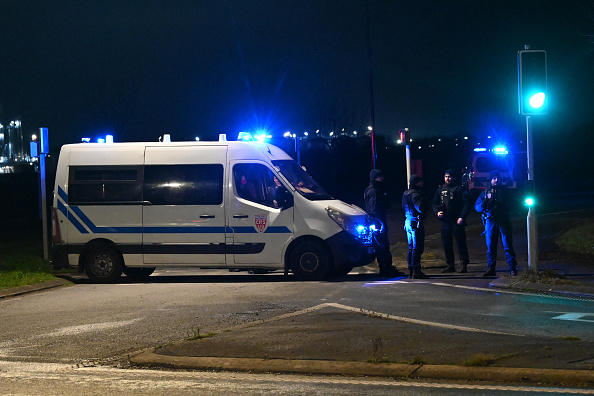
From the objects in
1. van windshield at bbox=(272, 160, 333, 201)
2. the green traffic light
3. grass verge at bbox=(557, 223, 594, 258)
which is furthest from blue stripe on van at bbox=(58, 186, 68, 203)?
grass verge at bbox=(557, 223, 594, 258)

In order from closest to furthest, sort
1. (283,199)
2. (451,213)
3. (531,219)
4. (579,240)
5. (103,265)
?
(531,219) → (283,199) → (103,265) → (451,213) → (579,240)

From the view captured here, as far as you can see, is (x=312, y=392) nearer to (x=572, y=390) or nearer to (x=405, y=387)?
(x=405, y=387)

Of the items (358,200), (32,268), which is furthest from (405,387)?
(358,200)

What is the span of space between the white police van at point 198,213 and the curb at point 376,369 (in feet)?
20.8

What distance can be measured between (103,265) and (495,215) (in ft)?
23.6

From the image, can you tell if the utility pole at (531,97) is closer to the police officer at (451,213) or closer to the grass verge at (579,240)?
the police officer at (451,213)

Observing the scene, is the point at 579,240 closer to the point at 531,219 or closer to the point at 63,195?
the point at 531,219

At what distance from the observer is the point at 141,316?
394 inches

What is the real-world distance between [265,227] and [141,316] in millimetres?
4078

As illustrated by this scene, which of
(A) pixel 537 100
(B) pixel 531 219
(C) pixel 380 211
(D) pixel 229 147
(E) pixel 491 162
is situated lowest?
(B) pixel 531 219

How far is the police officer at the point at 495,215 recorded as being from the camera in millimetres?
13416

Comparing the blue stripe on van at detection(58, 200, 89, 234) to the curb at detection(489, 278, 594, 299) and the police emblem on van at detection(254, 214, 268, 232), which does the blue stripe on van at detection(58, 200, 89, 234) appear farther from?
the curb at detection(489, 278, 594, 299)

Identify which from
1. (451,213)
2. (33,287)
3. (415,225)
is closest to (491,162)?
(451,213)

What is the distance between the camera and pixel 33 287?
13477mm
